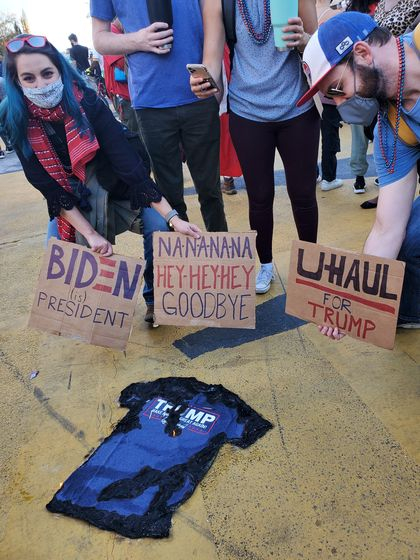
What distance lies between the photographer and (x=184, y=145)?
254 centimetres

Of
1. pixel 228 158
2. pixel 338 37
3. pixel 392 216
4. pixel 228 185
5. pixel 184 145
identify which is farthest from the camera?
pixel 228 185

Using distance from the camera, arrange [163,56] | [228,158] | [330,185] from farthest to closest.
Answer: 1. [330,185]
2. [228,158]
3. [163,56]

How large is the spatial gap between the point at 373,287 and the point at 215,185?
125 cm

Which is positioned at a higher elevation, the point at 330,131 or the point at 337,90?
the point at 337,90

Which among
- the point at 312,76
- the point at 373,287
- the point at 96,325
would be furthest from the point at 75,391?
the point at 312,76

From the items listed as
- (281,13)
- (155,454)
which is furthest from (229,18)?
(155,454)

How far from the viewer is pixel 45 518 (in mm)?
1503

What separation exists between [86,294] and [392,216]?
1.39 m

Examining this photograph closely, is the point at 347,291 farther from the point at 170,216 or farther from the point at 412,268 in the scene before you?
the point at 170,216

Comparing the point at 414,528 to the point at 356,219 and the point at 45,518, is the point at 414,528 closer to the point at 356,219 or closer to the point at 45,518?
the point at 45,518

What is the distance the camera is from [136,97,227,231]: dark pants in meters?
2.40

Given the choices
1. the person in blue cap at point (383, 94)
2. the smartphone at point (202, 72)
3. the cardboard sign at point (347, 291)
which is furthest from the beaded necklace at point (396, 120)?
the smartphone at point (202, 72)

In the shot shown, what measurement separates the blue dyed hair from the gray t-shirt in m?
0.78

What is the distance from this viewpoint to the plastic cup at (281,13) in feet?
6.52
